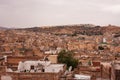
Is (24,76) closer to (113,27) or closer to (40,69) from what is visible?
(40,69)

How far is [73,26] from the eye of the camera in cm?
16750

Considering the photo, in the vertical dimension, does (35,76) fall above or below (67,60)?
above

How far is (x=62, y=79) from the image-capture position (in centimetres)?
1702

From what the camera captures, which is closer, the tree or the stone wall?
the stone wall

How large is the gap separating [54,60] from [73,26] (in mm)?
140005

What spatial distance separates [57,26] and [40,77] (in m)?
155

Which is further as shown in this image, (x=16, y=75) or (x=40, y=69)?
(x=40, y=69)

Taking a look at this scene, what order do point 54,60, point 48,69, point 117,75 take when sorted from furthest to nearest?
1. point 54,60
2. point 48,69
3. point 117,75

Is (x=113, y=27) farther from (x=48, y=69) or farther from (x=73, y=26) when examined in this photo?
(x=48, y=69)

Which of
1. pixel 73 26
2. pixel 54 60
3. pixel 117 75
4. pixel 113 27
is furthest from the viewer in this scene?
pixel 73 26

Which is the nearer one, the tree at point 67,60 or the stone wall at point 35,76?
the stone wall at point 35,76

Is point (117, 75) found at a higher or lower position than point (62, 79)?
higher

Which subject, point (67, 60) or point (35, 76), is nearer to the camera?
point (35, 76)

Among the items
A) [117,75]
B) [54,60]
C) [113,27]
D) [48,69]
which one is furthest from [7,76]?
[113,27]
